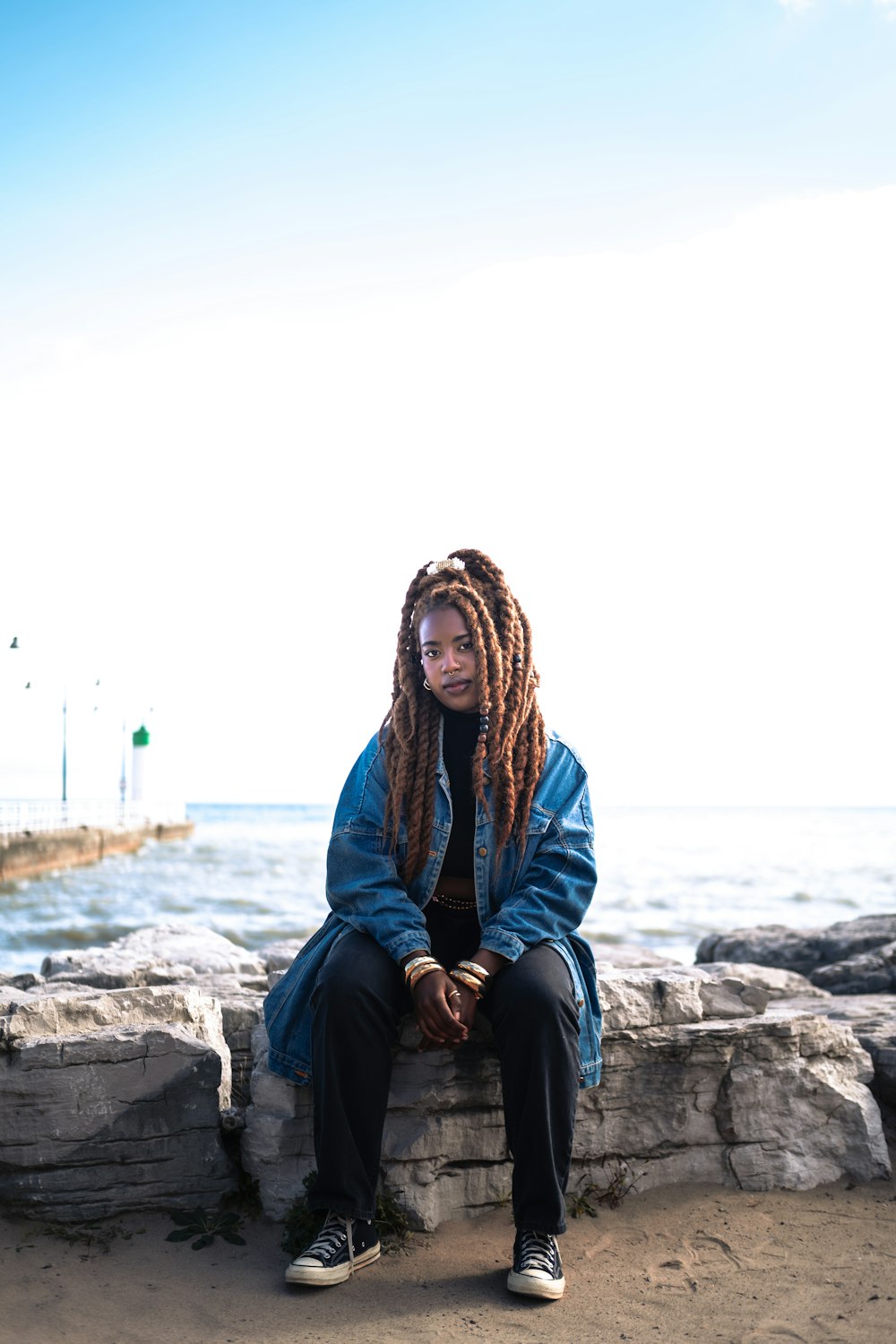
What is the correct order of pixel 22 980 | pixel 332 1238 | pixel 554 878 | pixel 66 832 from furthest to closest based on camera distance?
pixel 66 832 → pixel 22 980 → pixel 554 878 → pixel 332 1238

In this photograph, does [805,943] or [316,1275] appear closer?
[316,1275]

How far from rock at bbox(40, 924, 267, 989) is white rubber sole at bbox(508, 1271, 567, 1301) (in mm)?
2902

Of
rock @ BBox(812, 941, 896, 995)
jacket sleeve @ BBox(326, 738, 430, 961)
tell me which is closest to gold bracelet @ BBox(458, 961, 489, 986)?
jacket sleeve @ BBox(326, 738, 430, 961)

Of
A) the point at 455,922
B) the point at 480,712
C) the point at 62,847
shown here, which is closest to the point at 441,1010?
the point at 455,922

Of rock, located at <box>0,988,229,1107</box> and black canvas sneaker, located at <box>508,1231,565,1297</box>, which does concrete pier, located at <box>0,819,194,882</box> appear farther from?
black canvas sneaker, located at <box>508,1231,565,1297</box>

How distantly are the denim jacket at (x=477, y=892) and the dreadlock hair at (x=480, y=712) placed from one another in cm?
4

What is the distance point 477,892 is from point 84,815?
28.6 metres

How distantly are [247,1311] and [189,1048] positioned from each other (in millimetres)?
839

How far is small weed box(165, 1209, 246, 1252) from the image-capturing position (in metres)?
3.13

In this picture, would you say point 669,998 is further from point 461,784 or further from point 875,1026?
point 875,1026

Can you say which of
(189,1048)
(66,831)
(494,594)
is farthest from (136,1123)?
(66,831)

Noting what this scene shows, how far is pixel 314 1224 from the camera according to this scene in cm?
306

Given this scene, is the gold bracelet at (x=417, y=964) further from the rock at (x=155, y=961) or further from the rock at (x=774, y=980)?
the rock at (x=774, y=980)

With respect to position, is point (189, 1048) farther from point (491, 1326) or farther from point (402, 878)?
point (491, 1326)
